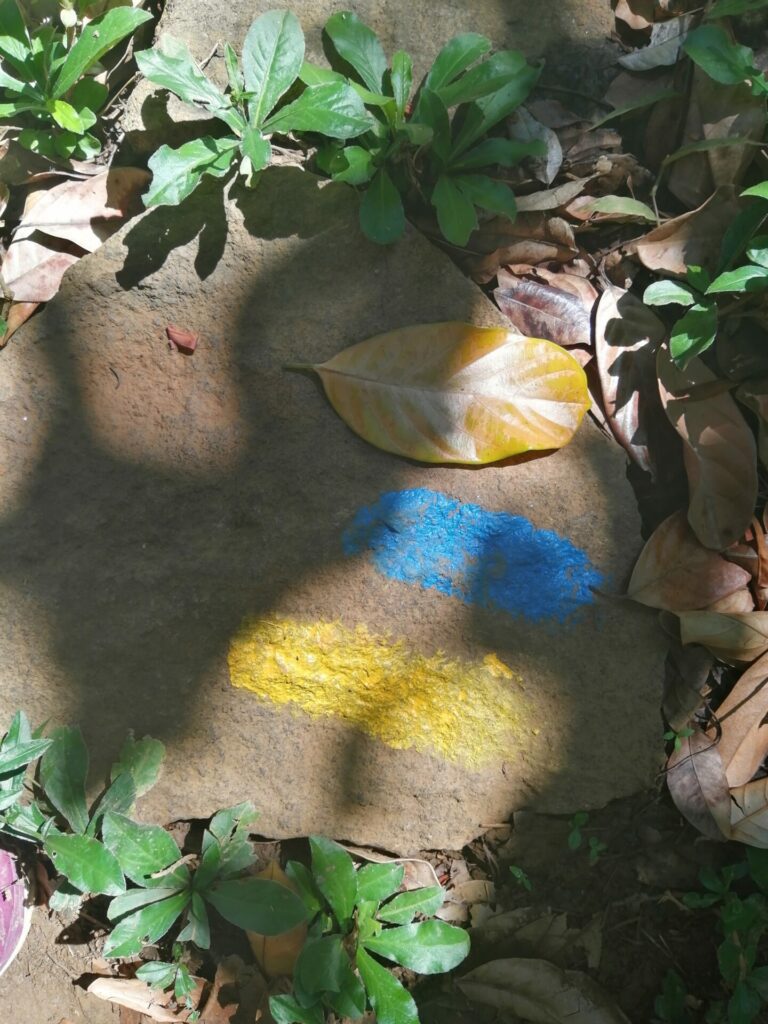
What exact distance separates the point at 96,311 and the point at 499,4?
1.39m

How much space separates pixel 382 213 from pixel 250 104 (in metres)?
0.44

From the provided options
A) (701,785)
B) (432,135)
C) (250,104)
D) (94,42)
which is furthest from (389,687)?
(94,42)

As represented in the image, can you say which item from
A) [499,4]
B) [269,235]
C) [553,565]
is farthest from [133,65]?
[553,565]

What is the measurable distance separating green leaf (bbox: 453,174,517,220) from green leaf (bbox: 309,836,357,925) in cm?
154

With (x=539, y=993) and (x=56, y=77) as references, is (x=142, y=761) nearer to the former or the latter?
(x=539, y=993)

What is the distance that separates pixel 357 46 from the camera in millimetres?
2273

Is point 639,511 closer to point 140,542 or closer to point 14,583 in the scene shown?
point 140,542

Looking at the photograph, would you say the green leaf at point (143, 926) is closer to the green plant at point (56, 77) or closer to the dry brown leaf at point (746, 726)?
the dry brown leaf at point (746, 726)

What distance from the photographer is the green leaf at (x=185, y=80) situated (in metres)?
2.15

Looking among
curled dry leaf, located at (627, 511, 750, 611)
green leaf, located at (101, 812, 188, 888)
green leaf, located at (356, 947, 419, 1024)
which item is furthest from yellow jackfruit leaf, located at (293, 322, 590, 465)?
green leaf, located at (356, 947, 419, 1024)

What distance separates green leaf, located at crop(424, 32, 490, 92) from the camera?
2230 millimetres

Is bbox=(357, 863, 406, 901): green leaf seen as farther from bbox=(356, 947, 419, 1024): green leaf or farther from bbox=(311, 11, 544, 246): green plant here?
bbox=(311, 11, 544, 246): green plant

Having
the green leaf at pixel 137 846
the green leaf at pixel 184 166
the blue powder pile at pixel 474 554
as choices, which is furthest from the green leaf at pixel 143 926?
the green leaf at pixel 184 166

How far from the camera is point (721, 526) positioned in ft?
6.88
